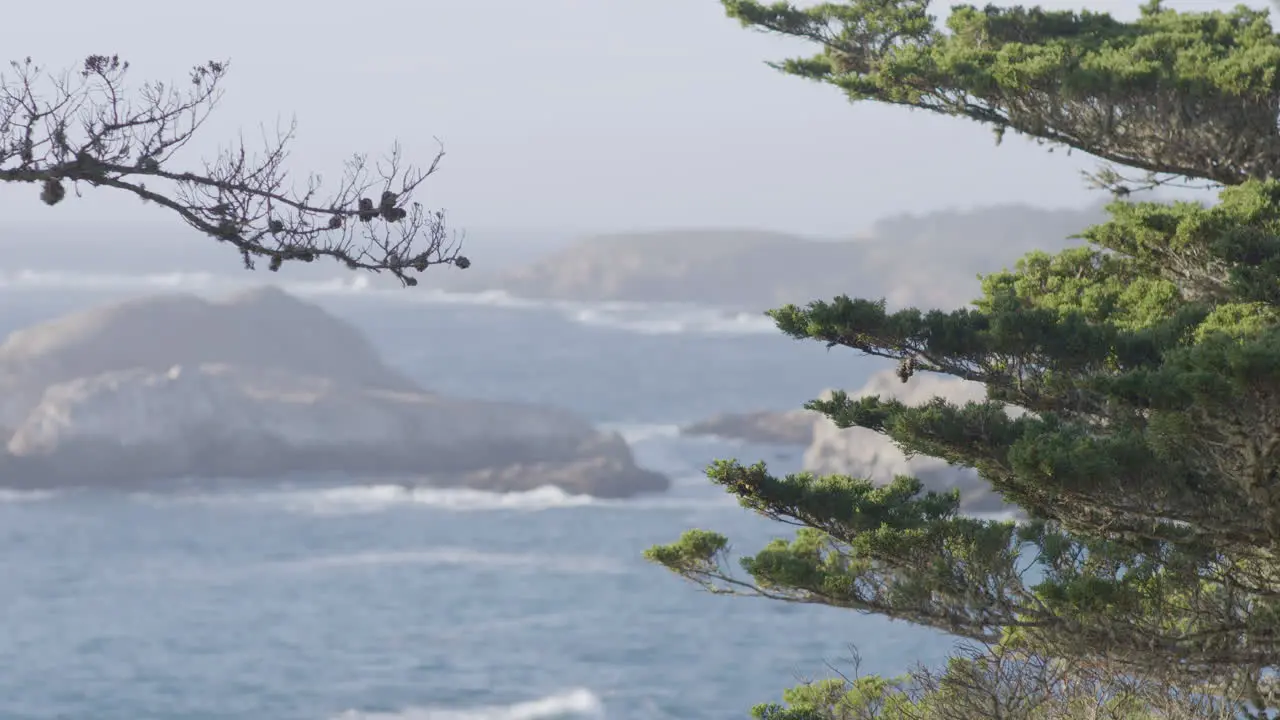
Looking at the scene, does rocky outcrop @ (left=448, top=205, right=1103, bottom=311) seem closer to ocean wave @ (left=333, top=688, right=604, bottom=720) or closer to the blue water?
the blue water

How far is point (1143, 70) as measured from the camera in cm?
1680

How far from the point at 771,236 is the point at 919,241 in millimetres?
18734

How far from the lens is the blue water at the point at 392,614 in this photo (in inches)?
1838

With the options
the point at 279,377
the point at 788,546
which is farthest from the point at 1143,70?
the point at 279,377

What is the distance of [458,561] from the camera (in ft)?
215

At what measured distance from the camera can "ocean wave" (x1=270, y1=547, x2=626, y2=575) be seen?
63.3m

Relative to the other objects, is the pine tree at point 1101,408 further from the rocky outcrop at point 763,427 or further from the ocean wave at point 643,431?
the ocean wave at point 643,431

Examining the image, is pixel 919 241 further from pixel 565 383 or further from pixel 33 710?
pixel 33 710

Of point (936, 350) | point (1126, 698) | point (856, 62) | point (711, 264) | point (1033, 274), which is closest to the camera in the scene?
point (936, 350)

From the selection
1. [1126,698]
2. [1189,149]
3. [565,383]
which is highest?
[1189,149]

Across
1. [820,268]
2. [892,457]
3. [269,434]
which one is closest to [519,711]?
[892,457]

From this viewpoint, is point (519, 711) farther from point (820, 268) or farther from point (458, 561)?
point (820, 268)

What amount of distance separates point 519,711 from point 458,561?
67.4ft

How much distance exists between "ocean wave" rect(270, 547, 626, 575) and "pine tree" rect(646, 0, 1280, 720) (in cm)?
4535
